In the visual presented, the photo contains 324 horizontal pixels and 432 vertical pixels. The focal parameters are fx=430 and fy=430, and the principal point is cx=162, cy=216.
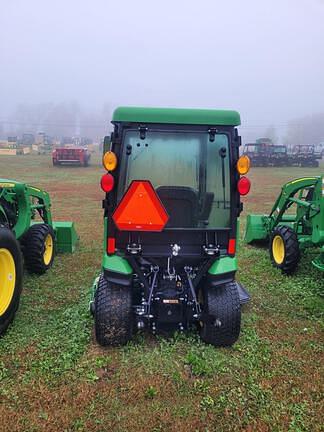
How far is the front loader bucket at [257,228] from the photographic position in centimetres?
750

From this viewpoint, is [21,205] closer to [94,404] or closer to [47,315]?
[47,315]

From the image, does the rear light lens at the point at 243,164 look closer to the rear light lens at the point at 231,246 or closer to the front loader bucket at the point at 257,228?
the rear light lens at the point at 231,246

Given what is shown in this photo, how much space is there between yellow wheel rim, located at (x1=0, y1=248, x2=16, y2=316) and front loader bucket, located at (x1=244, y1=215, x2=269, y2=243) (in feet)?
15.3

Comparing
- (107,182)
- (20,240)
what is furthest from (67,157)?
(107,182)

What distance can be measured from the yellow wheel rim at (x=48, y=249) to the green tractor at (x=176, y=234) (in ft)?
8.03

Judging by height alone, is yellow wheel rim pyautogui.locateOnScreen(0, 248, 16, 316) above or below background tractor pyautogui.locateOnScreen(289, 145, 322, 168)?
below

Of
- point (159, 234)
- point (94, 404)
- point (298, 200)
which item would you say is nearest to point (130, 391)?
point (94, 404)

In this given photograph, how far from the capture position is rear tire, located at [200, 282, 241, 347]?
375cm

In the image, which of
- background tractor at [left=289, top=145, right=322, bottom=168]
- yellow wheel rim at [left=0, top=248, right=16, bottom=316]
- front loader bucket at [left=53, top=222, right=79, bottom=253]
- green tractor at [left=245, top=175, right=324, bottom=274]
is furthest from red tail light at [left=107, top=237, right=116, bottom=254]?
background tractor at [left=289, top=145, right=322, bottom=168]

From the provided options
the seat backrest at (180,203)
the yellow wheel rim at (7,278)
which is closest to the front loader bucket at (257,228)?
the seat backrest at (180,203)

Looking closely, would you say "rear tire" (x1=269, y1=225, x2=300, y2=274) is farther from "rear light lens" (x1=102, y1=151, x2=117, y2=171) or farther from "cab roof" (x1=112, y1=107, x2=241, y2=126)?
"rear light lens" (x1=102, y1=151, x2=117, y2=171)

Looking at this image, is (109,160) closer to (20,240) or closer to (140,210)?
(140,210)

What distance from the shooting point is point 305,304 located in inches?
195

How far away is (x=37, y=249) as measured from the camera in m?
5.68
